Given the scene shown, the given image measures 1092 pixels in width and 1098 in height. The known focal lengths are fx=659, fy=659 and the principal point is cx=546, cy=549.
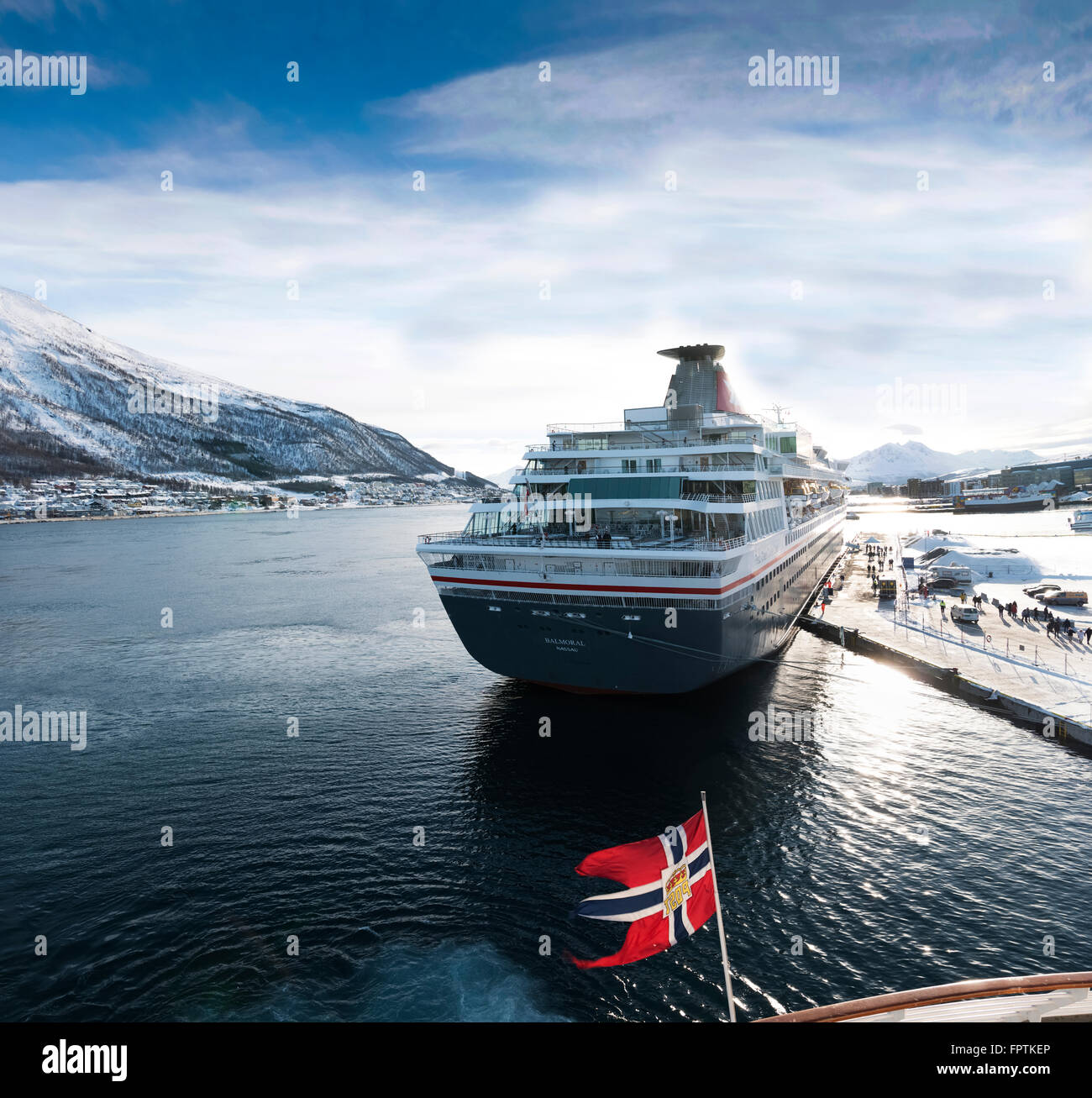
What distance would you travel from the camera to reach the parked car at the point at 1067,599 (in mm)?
56250

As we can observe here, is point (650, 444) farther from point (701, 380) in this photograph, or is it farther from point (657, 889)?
point (657, 889)

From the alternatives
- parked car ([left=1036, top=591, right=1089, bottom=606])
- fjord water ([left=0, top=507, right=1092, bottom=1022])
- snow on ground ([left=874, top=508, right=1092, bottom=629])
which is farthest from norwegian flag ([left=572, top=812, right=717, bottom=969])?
parked car ([left=1036, top=591, right=1089, bottom=606])

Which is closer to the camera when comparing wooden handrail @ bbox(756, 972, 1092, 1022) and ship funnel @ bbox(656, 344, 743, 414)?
wooden handrail @ bbox(756, 972, 1092, 1022)

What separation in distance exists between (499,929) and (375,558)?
100743 millimetres

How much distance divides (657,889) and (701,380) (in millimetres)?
38686

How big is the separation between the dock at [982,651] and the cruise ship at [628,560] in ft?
32.7

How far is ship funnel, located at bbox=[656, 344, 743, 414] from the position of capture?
44.5 metres

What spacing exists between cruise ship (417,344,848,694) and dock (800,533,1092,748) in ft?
32.7

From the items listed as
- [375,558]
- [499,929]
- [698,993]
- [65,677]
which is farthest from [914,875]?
[375,558]

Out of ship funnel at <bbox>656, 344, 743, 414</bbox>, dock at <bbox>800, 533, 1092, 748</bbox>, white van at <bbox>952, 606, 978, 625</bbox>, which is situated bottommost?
dock at <bbox>800, 533, 1092, 748</bbox>

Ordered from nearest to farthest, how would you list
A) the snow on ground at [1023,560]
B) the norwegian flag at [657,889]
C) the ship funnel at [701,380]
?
the norwegian flag at [657,889], the ship funnel at [701,380], the snow on ground at [1023,560]

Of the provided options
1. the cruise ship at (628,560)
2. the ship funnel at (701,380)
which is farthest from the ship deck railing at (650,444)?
the ship funnel at (701,380)

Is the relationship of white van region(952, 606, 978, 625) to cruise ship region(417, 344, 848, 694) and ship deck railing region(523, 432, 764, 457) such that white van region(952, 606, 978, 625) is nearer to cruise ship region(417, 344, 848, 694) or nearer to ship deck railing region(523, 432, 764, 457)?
cruise ship region(417, 344, 848, 694)

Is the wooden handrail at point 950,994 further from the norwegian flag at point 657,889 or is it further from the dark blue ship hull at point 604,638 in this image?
the dark blue ship hull at point 604,638
